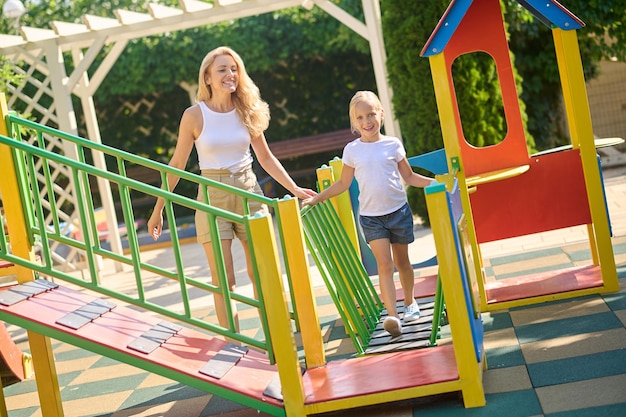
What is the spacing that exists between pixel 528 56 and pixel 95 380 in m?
8.17

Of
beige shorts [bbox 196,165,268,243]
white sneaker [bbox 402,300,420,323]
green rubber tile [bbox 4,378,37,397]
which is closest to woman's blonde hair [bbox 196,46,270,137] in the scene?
beige shorts [bbox 196,165,268,243]

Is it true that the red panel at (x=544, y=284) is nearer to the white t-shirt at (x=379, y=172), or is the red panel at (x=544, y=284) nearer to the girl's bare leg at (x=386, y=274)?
the girl's bare leg at (x=386, y=274)

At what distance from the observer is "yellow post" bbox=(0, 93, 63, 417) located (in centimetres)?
396

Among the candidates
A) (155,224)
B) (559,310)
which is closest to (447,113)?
(559,310)

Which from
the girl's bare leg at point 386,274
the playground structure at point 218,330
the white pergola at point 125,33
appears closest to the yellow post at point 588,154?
the girl's bare leg at point 386,274

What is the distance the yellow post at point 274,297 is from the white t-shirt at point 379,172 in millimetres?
1191

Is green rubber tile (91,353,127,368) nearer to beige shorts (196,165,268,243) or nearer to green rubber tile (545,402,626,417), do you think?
beige shorts (196,165,268,243)

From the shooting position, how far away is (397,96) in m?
9.45

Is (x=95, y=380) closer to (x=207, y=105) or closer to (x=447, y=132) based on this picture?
(x=207, y=105)

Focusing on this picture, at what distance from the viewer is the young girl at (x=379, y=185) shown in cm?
450

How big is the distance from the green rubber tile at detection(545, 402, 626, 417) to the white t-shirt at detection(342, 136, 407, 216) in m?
1.58

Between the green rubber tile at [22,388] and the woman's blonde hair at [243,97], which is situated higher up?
the woman's blonde hair at [243,97]

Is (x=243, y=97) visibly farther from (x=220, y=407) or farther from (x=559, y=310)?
(x=559, y=310)

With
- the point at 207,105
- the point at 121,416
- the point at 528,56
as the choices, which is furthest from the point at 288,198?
the point at 528,56
